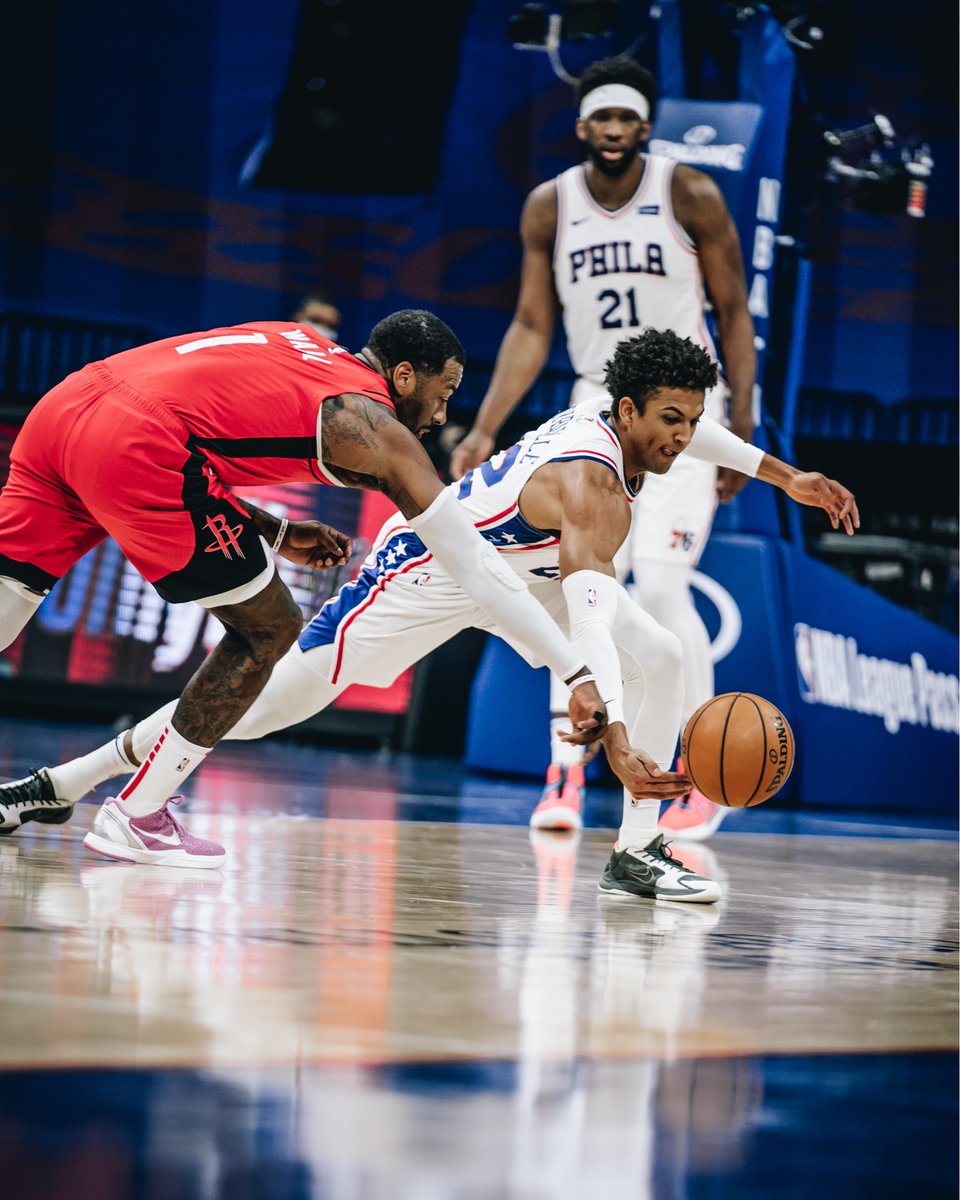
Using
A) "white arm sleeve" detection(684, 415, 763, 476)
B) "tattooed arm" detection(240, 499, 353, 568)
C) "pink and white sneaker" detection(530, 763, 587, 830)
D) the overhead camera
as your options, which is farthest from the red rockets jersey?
the overhead camera

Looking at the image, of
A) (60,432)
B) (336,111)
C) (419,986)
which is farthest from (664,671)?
(336,111)

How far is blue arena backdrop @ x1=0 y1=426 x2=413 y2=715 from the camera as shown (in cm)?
938

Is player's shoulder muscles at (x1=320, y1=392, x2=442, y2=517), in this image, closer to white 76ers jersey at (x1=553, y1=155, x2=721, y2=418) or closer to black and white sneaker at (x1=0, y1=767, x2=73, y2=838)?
black and white sneaker at (x1=0, y1=767, x2=73, y2=838)

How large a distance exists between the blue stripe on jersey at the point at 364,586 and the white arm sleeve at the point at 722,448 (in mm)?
881

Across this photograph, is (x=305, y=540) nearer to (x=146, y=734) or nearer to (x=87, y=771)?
(x=146, y=734)

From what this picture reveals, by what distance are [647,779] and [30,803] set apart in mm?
1708

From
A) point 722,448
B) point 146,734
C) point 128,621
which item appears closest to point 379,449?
point 146,734

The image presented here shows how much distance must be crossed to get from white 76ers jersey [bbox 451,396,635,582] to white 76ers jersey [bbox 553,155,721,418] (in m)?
1.66

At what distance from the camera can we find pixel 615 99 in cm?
600

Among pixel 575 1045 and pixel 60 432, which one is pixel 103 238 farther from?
pixel 575 1045

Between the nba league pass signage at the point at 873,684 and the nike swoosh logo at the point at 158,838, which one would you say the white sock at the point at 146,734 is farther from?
the nba league pass signage at the point at 873,684

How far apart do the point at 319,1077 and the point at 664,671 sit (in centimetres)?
259

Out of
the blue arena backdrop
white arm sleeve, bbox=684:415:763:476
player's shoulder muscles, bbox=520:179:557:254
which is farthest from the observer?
the blue arena backdrop

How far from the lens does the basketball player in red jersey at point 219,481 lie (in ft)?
11.9
